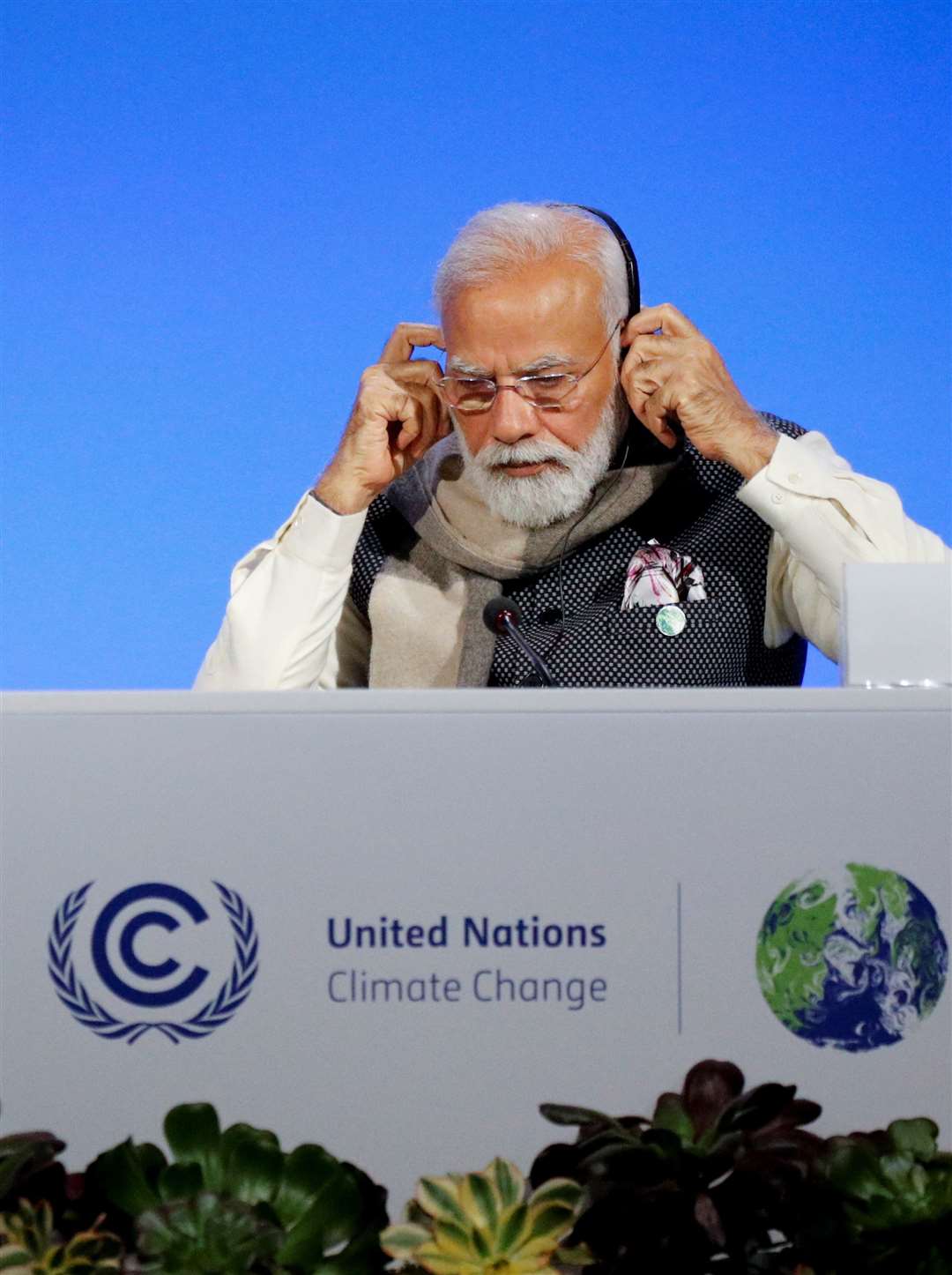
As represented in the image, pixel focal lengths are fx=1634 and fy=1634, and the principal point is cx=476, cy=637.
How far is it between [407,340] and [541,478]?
276 millimetres

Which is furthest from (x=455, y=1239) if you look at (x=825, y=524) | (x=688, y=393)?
(x=688, y=393)

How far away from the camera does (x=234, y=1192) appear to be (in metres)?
0.63

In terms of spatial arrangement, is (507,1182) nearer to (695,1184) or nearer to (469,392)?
(695,1184)

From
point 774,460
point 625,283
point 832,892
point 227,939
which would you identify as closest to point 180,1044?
point 227,939

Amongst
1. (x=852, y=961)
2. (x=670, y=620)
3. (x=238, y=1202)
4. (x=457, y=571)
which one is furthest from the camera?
(x=457, y=571)

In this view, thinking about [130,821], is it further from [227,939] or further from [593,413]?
[593,413]

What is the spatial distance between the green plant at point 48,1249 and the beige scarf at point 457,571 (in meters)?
1.55

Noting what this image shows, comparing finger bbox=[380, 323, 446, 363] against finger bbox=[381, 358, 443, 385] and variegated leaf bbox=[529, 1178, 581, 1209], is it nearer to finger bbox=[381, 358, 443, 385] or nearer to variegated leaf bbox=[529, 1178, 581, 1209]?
finger bbox=[381, 358, 443, 385]

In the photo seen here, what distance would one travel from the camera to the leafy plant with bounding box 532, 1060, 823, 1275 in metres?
0.63

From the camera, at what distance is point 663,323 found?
2238 millimetres

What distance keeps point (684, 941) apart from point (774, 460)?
4.21 ft

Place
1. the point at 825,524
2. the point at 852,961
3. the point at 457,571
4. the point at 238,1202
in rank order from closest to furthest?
the point at 238,1202 → the point at 852,961 → the point at 825,524 → the point at 457,571

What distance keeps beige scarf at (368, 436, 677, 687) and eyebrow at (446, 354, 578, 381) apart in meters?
0.18

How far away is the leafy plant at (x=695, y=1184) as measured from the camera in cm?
63
